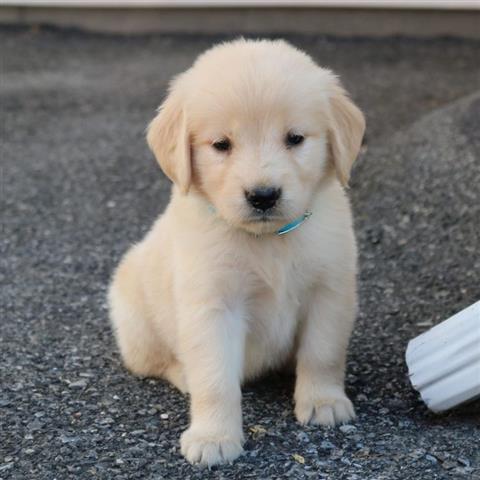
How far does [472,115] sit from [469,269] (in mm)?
2451

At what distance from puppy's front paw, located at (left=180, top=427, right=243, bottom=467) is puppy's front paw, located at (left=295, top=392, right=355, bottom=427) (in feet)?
1.13

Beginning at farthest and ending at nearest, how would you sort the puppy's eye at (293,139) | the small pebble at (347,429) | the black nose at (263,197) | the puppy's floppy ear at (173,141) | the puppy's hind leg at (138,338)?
1. the puppy's hind leg at (138,338)
2. the small pebble at (347,429)
3. the puppy's floppy ear at (173,141)
4. the puppy's eye at (293,139)
5. the black nose at (263,197)

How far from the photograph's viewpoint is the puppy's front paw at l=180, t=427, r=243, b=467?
3.87 m

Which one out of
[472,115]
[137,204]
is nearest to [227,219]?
[137,204]

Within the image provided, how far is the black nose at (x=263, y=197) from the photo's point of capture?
3668 millimetres

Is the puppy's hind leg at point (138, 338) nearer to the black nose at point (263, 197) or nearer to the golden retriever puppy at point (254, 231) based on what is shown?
the golden retriever puppy at point (254, 231)

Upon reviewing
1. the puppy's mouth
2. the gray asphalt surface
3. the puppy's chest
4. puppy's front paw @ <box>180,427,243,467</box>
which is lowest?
the gray asphalt surface

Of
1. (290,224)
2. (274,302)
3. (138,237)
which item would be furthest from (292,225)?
(138,237)

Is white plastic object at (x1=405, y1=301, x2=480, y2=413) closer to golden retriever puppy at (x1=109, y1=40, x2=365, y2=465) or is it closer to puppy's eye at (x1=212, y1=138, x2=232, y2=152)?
golden retriever puppy at (x1=109, y1=40, x2=365, y2=465)

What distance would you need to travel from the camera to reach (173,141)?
4004mm

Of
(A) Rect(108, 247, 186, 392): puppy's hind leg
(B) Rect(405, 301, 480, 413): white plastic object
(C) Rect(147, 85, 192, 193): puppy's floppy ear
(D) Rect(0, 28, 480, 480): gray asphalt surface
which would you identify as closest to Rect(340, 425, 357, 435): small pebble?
(D) Rect(0, 28, 480, 480): gray asphalt surface

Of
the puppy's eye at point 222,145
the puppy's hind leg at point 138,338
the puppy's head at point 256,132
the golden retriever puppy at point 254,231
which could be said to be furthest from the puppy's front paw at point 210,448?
the puppy's eye at point 222,145

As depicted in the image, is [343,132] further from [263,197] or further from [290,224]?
[263,197]

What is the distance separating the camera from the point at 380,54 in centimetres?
1314
